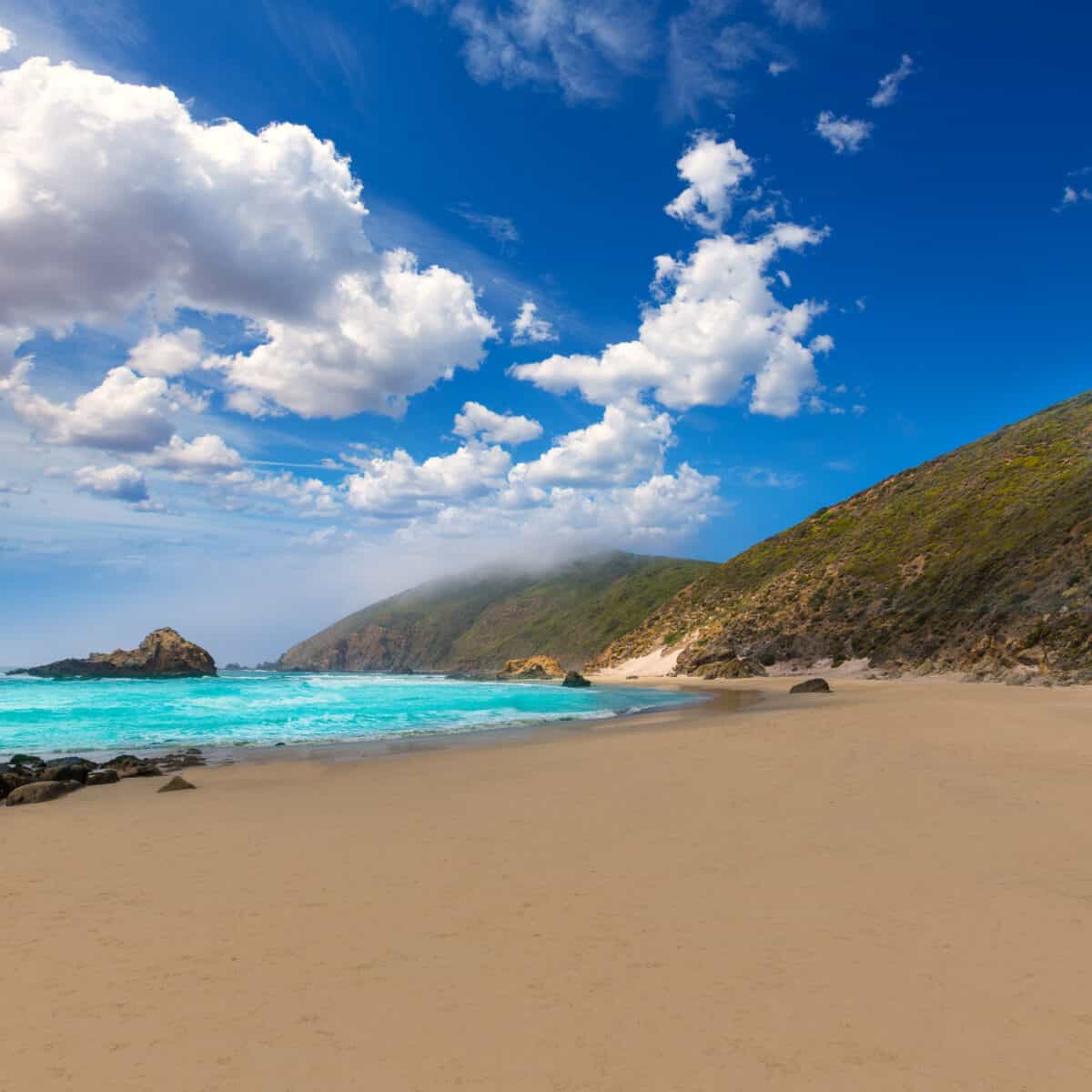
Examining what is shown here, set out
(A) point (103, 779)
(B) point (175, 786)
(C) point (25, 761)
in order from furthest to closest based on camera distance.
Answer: (C) point (25, 761), (A) point (103, 779), (B) point (175, 786)

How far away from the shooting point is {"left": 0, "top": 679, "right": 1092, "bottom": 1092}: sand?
4.46 meters

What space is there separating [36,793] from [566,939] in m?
13.9

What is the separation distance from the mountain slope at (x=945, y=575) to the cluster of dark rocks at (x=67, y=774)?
46.3 m

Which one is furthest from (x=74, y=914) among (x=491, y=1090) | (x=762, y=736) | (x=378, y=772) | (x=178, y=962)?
(x=762, y=736)

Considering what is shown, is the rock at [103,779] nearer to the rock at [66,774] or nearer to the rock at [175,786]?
the rock at [66,774]

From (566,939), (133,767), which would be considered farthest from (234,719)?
(566,939)

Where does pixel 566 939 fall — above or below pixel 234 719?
above

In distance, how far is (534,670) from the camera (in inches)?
5428

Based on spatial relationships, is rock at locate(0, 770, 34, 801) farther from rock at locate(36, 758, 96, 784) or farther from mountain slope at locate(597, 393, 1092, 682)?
mountain slope at locate(597, 393, 1092, 682)

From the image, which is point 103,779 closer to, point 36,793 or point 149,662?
point 36,793

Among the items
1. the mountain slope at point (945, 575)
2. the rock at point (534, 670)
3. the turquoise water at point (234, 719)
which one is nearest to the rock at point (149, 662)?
the rock at point (534, 670)

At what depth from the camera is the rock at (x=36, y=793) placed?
557 inches

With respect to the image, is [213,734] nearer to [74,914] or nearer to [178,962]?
[74,914]

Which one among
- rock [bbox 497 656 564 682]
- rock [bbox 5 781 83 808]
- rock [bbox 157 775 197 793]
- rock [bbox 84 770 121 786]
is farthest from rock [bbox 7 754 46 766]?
rock [bbox 497 656 564 682]
